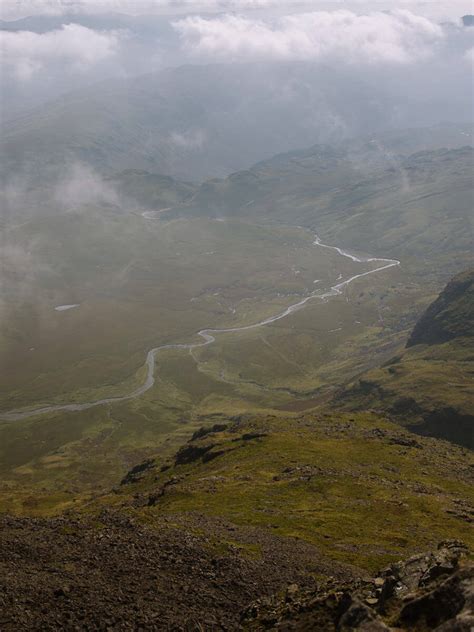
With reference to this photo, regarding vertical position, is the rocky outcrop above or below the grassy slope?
above

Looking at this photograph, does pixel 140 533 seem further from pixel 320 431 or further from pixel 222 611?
pixel 320 431

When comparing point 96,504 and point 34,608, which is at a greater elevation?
point 34,608

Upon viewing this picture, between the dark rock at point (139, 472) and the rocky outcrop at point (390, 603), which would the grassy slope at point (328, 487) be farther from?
the rocky outcrop at point (390, 603)

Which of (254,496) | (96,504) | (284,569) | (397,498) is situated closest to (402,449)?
(397,498)

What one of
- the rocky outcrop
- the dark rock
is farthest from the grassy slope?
the rocky outcrop

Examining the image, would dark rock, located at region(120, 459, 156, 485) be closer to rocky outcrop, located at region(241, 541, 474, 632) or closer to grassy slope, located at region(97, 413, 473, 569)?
grassy slope, located at region(97, 413, 473, 569)

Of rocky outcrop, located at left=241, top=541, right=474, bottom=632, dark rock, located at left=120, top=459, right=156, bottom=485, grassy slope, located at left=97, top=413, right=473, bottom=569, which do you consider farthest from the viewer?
dark rock, located at left=120, top=459, right=156, bottom=485

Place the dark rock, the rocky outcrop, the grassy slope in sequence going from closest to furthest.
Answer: the rocky outcrop < the grassy slope < the dark rock

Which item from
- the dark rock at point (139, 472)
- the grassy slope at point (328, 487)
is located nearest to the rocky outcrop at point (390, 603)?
the grassy slope at point (328, 487)

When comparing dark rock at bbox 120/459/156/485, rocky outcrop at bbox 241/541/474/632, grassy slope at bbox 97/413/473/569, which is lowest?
dark rock at bbox 120/459/156/485
